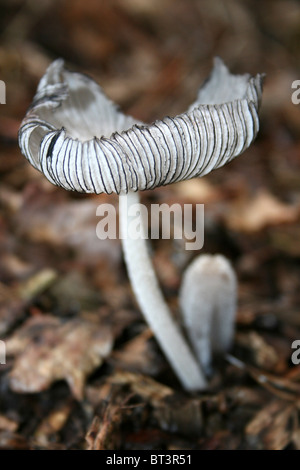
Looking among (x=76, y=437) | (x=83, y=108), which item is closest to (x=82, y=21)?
(x=83, y=108)

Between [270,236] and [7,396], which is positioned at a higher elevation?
[270,236]

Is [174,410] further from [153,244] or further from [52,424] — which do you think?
[153,244]

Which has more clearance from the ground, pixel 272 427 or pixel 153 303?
pixel 153 303

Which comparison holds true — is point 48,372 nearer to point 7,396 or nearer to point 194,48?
point 7,396

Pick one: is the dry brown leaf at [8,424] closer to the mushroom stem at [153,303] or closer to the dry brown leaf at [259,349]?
the mushroom stem at [153,303]

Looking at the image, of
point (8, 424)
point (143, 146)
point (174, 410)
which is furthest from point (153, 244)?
point (143, 146)
